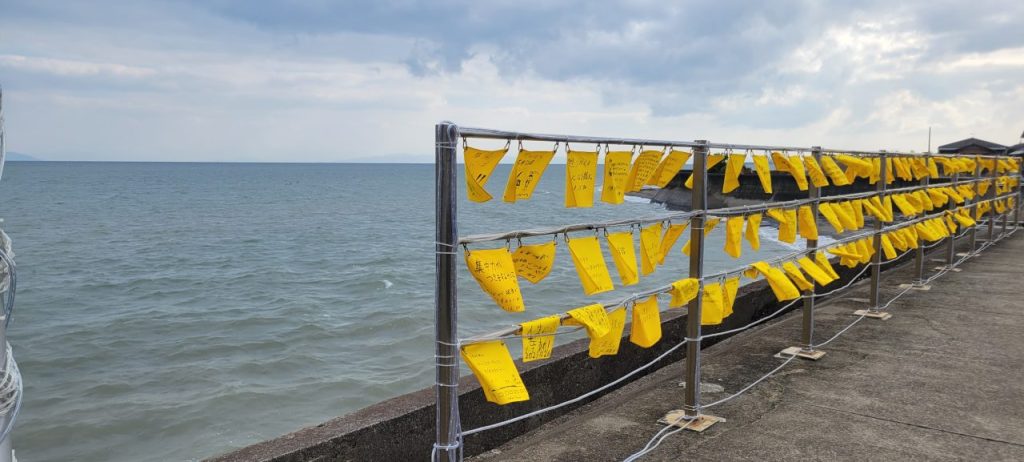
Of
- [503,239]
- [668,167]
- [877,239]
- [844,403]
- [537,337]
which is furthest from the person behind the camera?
[877,239]

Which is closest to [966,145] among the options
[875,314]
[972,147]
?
[972,147]

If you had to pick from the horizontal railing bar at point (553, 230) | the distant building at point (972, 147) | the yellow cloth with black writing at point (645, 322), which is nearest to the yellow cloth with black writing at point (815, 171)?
the horizontal railing bar at point (553, 230)

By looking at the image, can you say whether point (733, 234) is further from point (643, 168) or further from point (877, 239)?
point (877, 239)

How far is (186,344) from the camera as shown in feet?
40.5

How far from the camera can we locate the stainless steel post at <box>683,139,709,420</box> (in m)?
3.73

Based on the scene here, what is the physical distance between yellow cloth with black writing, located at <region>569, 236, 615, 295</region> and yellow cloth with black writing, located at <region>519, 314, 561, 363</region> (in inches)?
9.3

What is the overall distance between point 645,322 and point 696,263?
61 centimetres

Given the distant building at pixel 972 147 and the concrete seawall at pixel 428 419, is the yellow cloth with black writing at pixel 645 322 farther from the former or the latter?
the distant building at pixel 972 147

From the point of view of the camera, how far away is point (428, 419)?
379 cm

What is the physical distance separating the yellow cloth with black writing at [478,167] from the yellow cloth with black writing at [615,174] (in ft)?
2.58

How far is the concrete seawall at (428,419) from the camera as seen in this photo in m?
3.34

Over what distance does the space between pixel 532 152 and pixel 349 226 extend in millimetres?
39377

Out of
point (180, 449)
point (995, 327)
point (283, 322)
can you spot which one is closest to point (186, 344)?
point (283, 322)

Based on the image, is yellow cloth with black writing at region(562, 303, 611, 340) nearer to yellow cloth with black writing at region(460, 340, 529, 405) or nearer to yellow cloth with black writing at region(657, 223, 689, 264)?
yellow cloth with black writing at region(460, 340, 529, 405)
